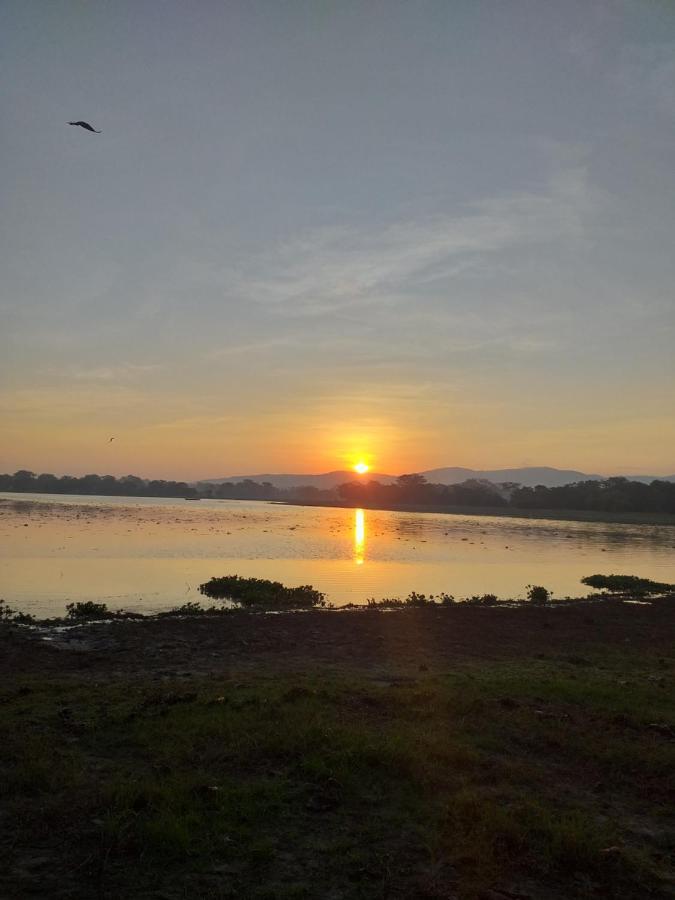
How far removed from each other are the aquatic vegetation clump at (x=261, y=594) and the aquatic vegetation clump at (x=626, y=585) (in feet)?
61.6

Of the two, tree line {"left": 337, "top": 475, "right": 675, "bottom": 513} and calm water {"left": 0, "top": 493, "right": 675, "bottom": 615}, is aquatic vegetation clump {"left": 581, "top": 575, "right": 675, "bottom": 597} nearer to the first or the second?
calm water {"left": 0, "top": 493, "right": 675, "bottom": 615}

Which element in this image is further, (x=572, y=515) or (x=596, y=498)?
(x=596, y=498)

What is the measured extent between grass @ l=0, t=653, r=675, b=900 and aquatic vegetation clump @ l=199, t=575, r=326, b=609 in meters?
16.0

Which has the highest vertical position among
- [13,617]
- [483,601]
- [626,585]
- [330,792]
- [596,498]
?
[596,498]

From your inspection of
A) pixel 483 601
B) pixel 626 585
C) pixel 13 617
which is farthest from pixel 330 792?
pixel 626 585

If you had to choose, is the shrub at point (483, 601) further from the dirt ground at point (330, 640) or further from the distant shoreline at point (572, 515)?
the distant shoreline at point (572, 515)

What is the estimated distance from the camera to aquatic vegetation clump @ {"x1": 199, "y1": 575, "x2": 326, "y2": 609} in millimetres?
29656

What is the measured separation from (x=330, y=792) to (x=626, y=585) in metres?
37.0

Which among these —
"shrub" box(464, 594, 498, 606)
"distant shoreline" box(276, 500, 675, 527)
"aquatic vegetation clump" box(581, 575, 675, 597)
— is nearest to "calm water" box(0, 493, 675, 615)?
"aquatic vegetation clump" box(581, 575, 675, 597)

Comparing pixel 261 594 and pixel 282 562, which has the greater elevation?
pixel 261 594

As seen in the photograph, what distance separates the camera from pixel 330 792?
8797 millimetres

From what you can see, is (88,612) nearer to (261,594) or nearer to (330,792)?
(261,594)

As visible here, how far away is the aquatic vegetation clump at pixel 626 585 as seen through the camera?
3847 centimetres

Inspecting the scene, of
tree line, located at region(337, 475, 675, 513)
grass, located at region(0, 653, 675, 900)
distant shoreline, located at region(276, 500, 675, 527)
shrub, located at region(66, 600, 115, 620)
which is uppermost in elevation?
tree line, located at region(337, 475, 675, 513)
